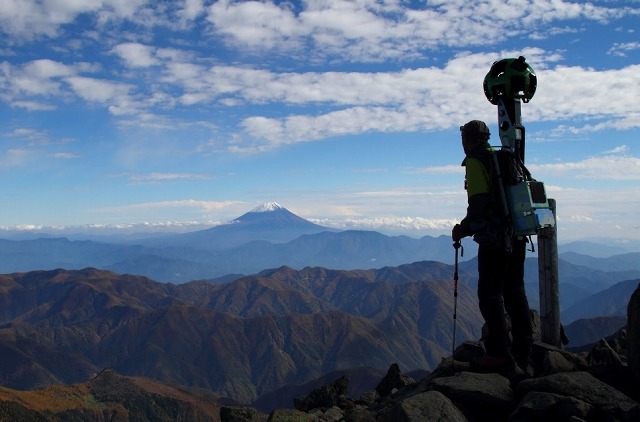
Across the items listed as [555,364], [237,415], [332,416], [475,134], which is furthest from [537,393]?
[237,415]

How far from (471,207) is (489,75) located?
3.02 m

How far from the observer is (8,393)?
137625 millimetres

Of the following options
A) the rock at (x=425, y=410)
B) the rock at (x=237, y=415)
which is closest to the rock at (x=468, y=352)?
the rock at (x=425, y=410)

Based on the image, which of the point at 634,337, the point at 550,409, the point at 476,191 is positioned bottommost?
the point at 550,409

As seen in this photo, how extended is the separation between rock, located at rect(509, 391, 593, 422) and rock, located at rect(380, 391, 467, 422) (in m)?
0.94

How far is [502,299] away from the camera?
33.2 feet

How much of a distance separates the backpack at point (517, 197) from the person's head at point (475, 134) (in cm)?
41

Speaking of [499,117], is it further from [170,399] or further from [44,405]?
[170,399]

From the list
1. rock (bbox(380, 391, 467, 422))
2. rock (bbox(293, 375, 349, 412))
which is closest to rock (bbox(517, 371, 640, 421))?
rock (bbox(380, 391, 467, 422))

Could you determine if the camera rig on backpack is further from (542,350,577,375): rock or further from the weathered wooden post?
(542,350,577,375): rock

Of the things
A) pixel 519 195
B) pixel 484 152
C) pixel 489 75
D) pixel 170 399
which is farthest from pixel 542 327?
pixel 170 399

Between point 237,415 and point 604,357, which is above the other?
→ point 604,357

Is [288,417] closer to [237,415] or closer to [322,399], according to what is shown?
[237,415]

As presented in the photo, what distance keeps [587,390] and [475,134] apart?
5039mm
